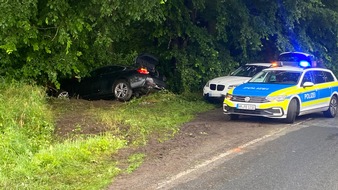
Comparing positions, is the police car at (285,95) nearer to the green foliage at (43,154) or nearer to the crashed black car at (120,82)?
the green foliage at (43,154)

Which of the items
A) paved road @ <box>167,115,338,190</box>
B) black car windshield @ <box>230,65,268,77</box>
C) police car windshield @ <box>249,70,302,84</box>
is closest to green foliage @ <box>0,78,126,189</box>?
paved road @ <box>167,115,338,190</box>

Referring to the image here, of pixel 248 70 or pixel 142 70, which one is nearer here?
pixel 142 70

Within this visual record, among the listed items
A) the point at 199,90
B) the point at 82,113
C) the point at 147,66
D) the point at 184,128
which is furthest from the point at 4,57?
the point at 199,90

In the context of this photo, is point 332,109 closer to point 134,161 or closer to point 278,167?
point 278,167

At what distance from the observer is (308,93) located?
12812mm

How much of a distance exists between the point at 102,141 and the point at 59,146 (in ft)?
2.56

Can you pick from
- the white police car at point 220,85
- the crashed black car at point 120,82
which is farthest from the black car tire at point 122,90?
the white police car at point 220,85

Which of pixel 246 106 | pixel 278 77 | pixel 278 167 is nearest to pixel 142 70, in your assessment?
pixel 278 77

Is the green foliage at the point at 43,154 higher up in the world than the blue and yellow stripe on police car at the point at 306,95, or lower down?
lower down

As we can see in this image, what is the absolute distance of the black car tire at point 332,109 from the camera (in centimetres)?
1389

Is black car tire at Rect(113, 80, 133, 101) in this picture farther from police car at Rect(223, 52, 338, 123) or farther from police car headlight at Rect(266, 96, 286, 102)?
police car headlight at Rect(266, 96, 286, 102)

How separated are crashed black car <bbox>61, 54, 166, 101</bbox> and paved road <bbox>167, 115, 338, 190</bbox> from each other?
22.6 feet

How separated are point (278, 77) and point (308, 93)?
3.06 feet

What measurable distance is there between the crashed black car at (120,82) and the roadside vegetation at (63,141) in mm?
2567
